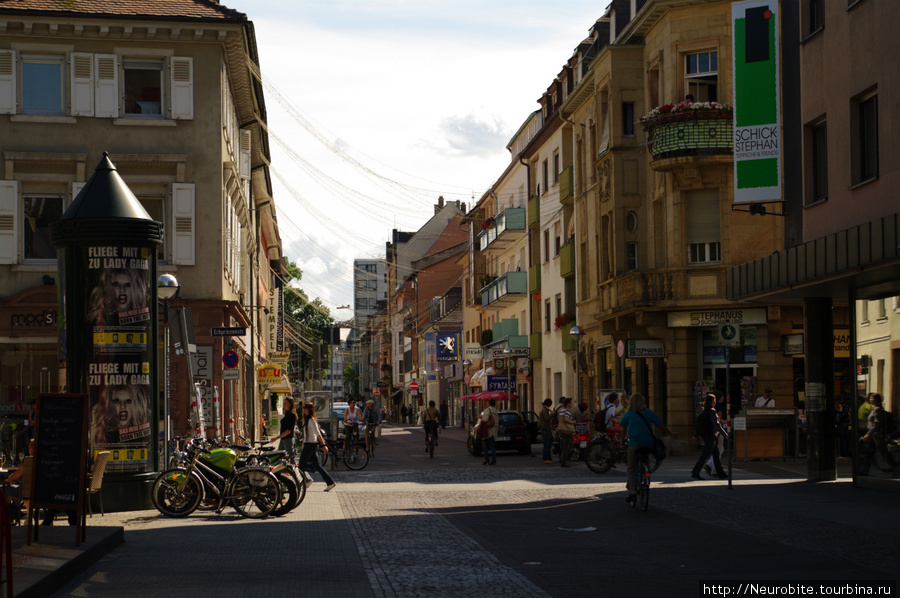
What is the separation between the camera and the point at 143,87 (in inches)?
1323

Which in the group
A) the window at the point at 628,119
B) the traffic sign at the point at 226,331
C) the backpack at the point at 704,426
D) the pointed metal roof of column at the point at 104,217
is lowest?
the backpack at the point at 704,426

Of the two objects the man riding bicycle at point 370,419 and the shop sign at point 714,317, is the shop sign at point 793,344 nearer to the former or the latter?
the shop sign at point 714,317

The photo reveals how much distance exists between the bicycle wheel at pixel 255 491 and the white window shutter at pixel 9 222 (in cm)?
1741

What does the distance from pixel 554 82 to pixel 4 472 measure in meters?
38.8

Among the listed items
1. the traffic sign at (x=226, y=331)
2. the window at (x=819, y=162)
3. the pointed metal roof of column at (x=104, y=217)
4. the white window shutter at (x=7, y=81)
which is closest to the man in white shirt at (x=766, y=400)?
the window at (x=819, y=162)

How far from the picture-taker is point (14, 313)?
106 feet

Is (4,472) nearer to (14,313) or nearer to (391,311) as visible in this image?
(14,313)

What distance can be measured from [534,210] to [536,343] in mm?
6018

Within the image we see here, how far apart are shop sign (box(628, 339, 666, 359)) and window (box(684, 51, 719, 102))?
23.0ft

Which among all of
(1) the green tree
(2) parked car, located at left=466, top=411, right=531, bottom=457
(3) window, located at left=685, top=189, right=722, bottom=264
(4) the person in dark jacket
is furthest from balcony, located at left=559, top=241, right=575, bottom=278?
(1) the green tree

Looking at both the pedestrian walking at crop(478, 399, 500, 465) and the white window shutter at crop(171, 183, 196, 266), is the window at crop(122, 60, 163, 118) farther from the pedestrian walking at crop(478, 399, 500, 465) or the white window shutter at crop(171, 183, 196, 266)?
the pedestrian walking at crop(478, 399, 500, 465)

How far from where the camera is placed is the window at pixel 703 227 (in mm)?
34750

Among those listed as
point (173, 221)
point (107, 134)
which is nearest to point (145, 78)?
point (107, 134)

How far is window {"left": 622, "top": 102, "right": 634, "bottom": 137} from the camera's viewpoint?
38312mm
